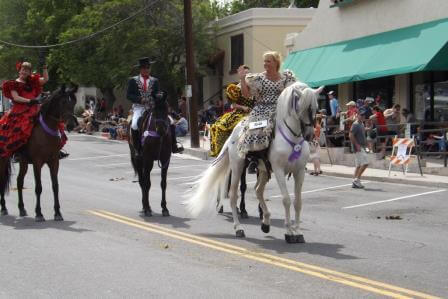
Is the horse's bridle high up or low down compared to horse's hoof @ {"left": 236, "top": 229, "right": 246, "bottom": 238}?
up

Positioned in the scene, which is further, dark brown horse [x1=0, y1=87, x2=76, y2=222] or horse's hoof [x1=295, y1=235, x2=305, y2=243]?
dark brown horse [x1=0, y1=87, x2=76, y2=222]

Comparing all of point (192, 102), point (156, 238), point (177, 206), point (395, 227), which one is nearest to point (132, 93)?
point (177, 206)

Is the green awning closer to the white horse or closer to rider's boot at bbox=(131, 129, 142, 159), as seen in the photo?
rider's boot at bbox=(131, 129, 142, 159)

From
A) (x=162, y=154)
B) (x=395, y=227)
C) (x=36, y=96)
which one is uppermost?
(x=36, y=96)

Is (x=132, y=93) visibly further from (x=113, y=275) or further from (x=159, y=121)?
(x=113, y=275)

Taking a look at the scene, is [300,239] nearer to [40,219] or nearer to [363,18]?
[40,219]

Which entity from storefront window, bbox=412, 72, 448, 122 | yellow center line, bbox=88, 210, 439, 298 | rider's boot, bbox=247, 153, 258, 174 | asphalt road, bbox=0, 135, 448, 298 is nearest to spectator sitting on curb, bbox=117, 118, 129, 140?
storefront window, bbox=412, 72, 448, 122

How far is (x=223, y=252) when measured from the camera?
9.56 m

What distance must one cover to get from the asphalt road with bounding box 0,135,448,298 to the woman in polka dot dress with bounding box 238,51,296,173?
135cm

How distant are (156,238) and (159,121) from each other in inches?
112

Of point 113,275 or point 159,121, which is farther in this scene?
point 159,121

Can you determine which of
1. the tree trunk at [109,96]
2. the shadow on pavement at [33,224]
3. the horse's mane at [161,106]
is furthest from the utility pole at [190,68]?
the shadow on pavement at [33,224]

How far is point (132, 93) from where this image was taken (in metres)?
13.4

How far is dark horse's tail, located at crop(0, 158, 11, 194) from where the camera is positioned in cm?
1353
